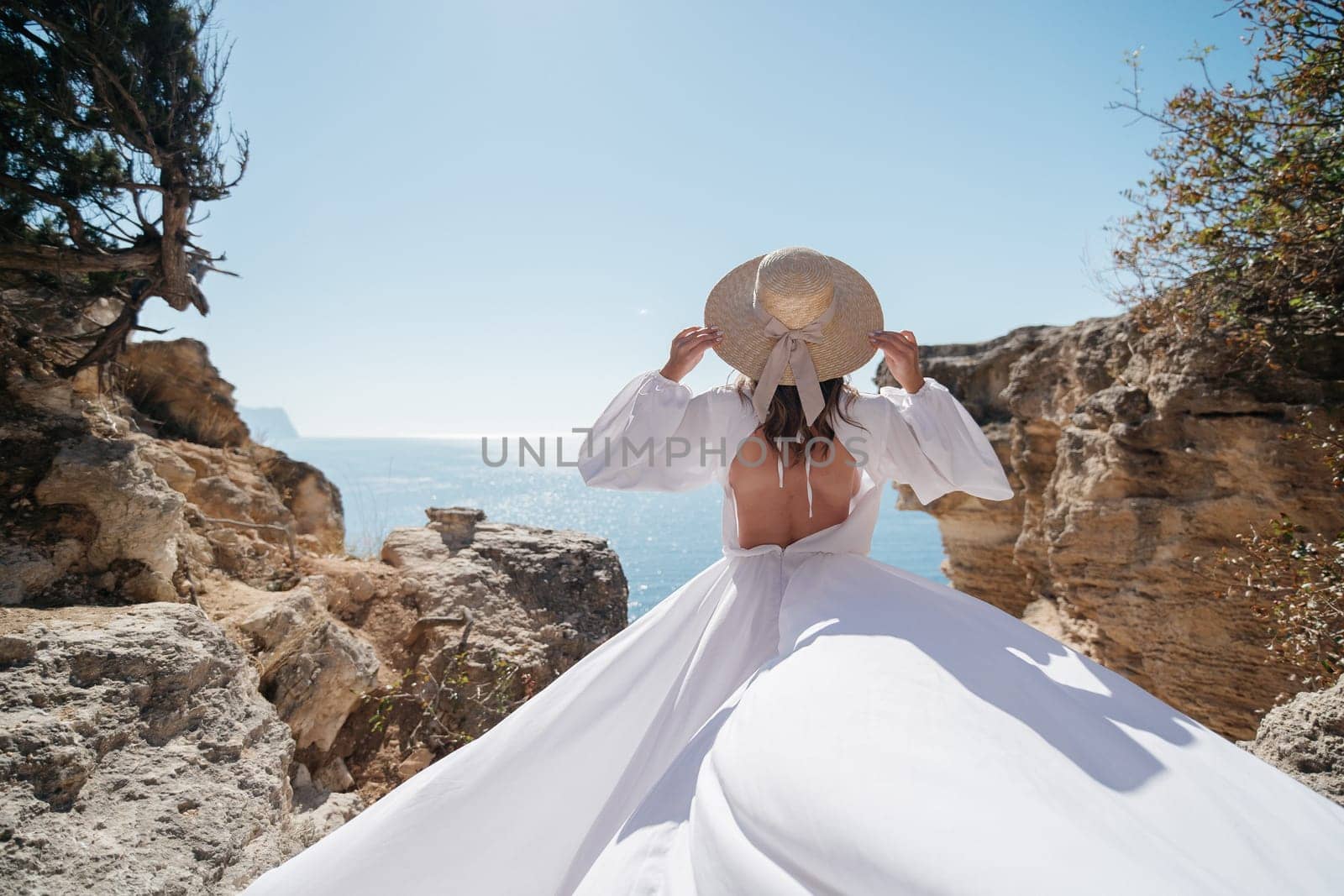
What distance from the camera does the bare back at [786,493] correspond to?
2.13m

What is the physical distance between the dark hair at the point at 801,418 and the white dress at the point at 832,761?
0.06 m

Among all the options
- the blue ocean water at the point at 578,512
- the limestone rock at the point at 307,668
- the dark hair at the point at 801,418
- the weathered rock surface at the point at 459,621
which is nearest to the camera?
the dark hair at the point at 801,418

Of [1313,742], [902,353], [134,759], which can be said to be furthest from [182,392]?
[1313,742]

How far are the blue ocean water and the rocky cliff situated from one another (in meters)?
0.63

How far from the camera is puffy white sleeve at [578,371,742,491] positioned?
208 cm

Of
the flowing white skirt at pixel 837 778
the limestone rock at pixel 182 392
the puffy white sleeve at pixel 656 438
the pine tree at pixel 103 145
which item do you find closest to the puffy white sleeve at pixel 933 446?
the flowing white skirt at pixel 837 778

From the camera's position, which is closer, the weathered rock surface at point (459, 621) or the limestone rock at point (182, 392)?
the weathered rock surface at point (459, 621)

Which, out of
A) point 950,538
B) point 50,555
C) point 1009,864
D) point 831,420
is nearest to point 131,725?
point 50,555

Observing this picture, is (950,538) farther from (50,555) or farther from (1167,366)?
(50,555)

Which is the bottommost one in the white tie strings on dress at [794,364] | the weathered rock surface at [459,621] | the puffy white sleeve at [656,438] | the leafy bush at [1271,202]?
the weathered rock surface at [459,621]

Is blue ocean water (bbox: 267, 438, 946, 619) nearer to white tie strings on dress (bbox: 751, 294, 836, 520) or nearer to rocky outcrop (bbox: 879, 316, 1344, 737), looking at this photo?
white tie strings on dress (bbox: 751, 294, 836, 520)

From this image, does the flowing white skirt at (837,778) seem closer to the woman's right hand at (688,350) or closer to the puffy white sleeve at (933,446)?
the puffy white sleeve at (933,446)

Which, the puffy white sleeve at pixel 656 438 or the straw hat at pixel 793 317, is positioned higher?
the straw hat at pixel 793 317

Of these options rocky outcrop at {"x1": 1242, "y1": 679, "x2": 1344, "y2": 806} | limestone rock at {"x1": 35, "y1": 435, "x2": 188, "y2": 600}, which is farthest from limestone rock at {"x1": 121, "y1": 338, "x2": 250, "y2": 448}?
rocky outcrop at {"x1": 1242, "y1": 679, "x2": 1344, "y2": 806}
